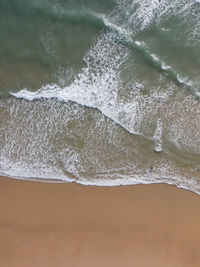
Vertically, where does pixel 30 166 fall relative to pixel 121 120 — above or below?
below

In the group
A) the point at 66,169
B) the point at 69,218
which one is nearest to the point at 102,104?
the point at 66,169

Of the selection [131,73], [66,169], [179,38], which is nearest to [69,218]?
[66,169]

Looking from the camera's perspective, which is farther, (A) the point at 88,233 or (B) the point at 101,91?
(B) the point at 101,91

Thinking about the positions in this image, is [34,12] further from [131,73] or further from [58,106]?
[131,73]

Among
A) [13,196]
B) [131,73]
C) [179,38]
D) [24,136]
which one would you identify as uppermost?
[179,38]

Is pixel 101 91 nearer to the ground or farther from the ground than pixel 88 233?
farther from the ground
